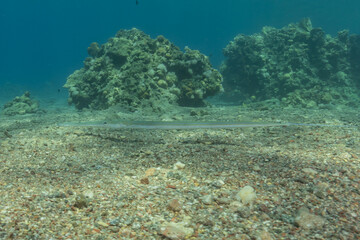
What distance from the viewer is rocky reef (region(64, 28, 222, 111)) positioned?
11.2m

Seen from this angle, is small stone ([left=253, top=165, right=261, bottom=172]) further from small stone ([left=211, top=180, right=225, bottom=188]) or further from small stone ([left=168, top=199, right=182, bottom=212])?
small stone ([left=168, top=199, right=182, bottom=212])

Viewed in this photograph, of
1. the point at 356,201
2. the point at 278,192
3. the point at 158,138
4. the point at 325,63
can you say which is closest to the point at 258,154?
the point at 278,192

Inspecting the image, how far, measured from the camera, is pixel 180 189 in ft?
10.3

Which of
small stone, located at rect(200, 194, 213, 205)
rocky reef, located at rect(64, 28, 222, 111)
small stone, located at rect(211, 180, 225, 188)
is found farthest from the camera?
rocky reef, located at rect(64, 28, 222, 111)

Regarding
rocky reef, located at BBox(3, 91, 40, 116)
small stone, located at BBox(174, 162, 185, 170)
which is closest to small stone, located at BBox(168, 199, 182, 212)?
small stone, located at BBox(174, 162, 185, 170)

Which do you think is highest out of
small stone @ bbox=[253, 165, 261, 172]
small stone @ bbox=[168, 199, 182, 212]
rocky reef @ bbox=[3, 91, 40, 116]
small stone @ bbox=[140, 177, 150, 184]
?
rocky reef @ bbox=[3, 91, 40, 116]

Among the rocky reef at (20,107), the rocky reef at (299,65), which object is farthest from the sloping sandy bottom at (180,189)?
the rocky reef at (299,65)

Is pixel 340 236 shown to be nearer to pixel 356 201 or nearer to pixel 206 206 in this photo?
pixel 356 201

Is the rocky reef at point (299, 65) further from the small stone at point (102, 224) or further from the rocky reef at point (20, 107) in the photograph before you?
the small stone at point (102, 224)

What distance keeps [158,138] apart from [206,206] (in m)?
3.37

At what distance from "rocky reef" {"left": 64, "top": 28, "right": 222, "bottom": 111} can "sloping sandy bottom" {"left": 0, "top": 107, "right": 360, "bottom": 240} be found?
613cm

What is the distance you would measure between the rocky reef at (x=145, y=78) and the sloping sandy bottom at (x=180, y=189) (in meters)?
6.13

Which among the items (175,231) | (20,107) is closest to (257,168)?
(175,231)

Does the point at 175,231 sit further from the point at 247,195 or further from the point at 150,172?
the point at 150,172
